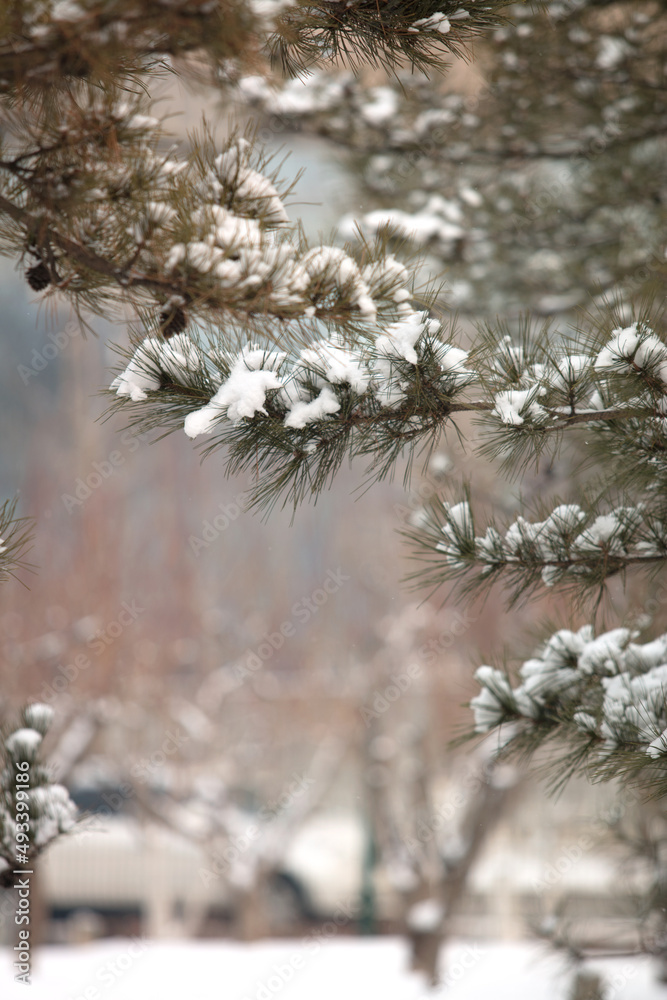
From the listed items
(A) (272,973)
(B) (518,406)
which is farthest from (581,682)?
(A) (272,973)

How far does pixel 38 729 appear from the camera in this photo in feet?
7.00

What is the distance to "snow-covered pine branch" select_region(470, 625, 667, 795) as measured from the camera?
1.86m

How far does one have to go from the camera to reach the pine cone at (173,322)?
1492 mm

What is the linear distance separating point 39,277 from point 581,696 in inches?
61.9

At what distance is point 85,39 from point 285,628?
7132 millimetres

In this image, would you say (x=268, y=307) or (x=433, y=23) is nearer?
(x=268, y=307)

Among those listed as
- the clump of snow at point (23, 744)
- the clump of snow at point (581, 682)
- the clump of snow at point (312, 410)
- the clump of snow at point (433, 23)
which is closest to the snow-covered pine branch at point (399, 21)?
the clump of snow at point (433, 23)

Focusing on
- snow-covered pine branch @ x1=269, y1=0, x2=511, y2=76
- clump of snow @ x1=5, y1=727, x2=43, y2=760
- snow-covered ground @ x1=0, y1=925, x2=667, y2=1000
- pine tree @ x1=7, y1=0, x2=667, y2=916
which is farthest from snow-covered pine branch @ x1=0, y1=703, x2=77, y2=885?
snow-covered ground @ x1=0, y1=925, x2=667, y2=1000

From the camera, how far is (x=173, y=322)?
5.00 feet

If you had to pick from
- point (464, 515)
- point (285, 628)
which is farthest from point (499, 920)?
point (464, 515)

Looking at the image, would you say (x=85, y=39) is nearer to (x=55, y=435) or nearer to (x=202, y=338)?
(x=202, y=338)

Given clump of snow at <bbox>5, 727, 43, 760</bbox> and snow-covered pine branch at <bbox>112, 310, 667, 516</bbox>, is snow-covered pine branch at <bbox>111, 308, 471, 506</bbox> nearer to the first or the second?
snow-covered pine branch at <bbox>112, 310, 667, 516</bbox>

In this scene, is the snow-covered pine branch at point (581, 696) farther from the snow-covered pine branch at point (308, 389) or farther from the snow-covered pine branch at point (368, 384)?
the snow-covered pine branch at point (308, 389)

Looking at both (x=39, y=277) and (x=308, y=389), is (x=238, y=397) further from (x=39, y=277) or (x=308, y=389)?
(x=39, y=277)
